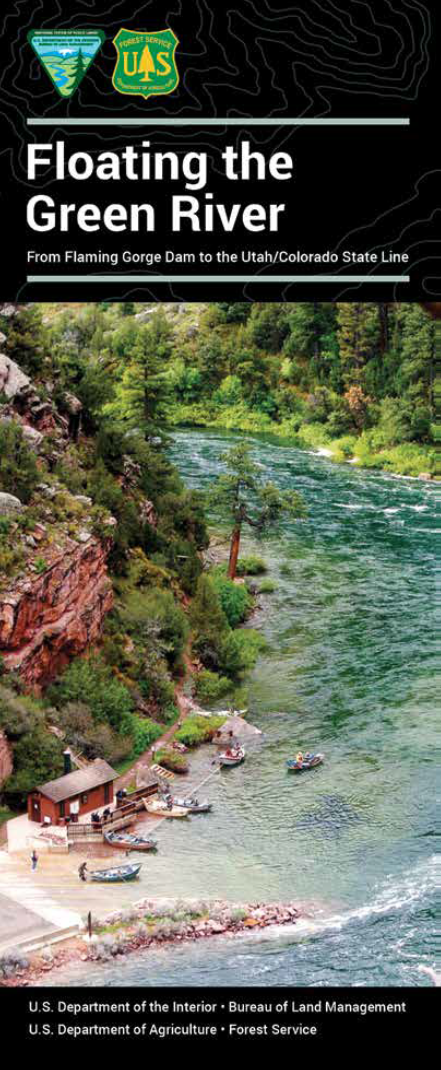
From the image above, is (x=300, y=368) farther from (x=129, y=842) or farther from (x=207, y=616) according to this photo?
(x=129, y=842)

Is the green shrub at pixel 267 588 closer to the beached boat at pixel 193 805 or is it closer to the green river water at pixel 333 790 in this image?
the green river water at pixel 333 790

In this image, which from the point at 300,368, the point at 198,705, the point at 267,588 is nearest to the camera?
the point at 198,705

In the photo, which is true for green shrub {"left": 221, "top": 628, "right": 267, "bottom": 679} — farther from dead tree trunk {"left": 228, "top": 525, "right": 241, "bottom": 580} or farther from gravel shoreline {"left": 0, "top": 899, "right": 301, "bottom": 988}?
gravel shoreline {"left": 0, "top": 899, "right": 301, "bottom": 988}

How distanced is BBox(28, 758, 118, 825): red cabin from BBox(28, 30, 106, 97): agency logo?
18.3 metres

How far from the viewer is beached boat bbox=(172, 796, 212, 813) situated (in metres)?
37.2

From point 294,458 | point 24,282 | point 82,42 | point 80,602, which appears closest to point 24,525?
point 80,602

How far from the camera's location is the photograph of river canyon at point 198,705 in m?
30.6

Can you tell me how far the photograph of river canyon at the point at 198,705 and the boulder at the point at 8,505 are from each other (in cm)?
5

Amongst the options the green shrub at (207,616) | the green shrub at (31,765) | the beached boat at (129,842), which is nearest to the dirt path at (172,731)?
the green shrub at (207,616)

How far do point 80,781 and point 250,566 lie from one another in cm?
1958

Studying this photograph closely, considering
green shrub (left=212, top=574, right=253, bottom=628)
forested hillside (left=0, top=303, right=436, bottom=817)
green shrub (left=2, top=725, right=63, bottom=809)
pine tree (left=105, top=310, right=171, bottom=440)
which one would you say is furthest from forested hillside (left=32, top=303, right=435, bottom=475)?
green shrub (left=2, top=725, right=63, bottom=809)

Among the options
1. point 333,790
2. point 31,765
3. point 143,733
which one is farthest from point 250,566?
point 31,765

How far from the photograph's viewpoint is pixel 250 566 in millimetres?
54719
